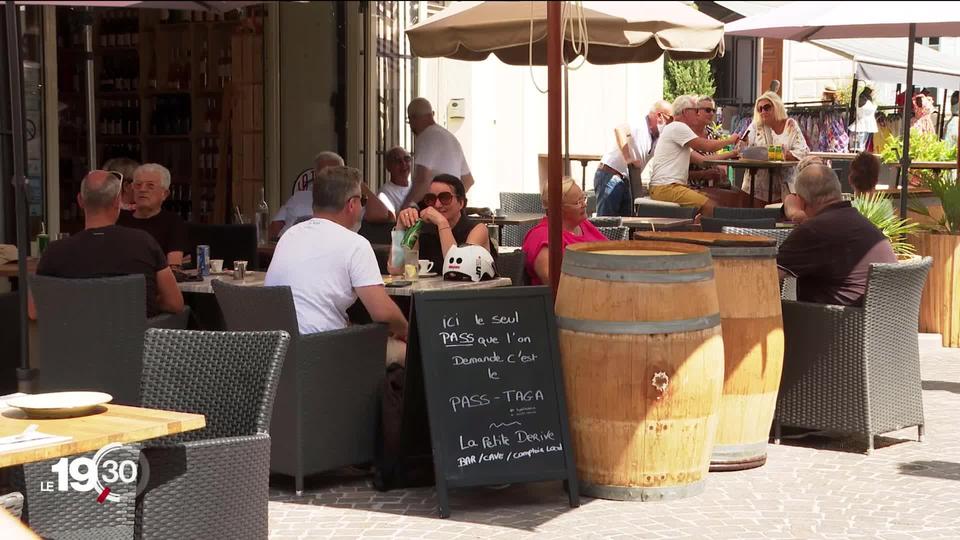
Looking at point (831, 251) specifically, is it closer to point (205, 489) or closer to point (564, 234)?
point (564, 234)

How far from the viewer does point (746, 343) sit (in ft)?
21.6

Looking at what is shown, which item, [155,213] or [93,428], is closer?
[93,428]

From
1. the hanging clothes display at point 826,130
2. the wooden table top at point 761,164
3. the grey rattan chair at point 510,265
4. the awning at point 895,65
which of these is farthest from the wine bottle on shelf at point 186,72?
the hanging clothes display at point 826,130

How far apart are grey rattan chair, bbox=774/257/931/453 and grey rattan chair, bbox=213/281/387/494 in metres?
2.14

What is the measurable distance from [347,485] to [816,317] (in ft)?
8.02

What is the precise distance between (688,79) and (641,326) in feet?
82.9

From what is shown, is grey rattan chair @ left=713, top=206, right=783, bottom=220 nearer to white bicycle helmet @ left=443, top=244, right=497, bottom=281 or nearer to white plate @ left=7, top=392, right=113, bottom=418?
white bicycle helmet @ left=443, top=244, right=497, bottom=281

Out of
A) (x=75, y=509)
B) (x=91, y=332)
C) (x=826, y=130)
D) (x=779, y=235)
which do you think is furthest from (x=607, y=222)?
(x=826, y=130)

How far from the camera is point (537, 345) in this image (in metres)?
6.11

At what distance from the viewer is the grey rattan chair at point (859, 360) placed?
6.93 m

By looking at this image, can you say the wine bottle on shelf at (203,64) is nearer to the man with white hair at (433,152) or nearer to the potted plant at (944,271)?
the man with white hair at (433,152)

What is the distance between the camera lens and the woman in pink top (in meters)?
7.15

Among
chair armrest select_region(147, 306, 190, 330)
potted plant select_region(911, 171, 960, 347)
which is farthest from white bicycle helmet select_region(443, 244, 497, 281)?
potted plant select_region(911, 171, 960, 347)

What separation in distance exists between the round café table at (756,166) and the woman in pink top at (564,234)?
20.4 feet
